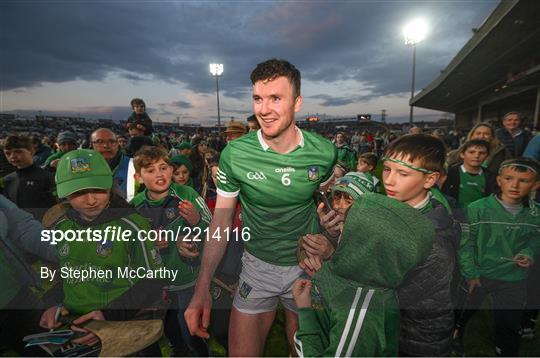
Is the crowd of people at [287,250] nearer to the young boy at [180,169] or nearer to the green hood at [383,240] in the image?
the green hood at [383,240]

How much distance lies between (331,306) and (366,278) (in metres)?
0.22

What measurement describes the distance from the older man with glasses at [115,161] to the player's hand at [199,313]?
256cm

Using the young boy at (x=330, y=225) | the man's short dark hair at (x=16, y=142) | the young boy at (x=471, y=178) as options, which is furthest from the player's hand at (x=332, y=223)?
the man's short dark hair at (x=16, y=142)

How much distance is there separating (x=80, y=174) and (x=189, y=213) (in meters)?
0.91

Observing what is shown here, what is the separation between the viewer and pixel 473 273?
8.08ft

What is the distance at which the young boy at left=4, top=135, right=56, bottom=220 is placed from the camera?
13.9 feet

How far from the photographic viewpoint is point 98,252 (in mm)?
2150

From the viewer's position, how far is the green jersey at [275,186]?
200 cm

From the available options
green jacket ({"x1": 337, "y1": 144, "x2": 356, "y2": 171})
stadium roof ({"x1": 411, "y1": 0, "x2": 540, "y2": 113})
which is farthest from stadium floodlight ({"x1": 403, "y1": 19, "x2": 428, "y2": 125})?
green jacket ({"x1": 337, "y1": 144, "x2": 356, "y2": 171})

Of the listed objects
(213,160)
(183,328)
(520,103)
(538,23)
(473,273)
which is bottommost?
(183,328)

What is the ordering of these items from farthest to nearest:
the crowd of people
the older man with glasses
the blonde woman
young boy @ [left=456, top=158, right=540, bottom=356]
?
the blonde woman
the older man with glasses
young boy @ [left=456, top=158, right=540, bottom=356]
the crowd of people

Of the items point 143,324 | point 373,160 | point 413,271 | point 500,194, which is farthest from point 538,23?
point 143,324

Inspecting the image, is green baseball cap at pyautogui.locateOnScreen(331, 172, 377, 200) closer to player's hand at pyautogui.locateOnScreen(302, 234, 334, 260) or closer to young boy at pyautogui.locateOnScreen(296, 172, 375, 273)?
young boy at pyautogui.locateOnScreen(296, 172, 375, 273)

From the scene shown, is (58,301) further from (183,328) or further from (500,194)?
(500,194)
